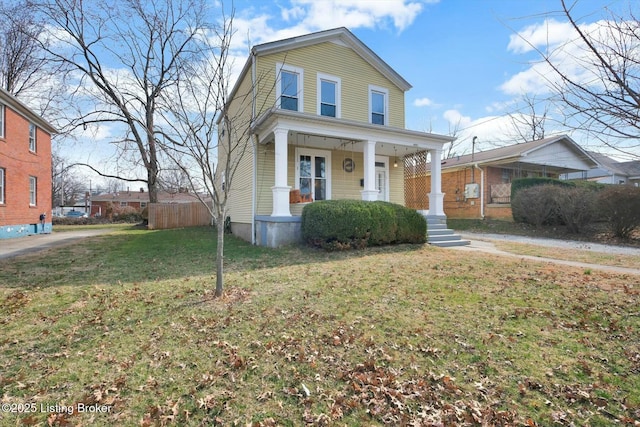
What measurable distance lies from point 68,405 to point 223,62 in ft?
16.0

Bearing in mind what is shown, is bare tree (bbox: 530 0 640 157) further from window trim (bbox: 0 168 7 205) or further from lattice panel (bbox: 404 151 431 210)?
window trim (bbox: 0 168 7 205)

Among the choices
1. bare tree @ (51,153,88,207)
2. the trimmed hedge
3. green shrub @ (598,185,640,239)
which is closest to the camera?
the trimmed hedge

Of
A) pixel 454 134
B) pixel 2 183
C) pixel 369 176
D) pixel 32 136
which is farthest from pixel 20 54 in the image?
pixel 454 134

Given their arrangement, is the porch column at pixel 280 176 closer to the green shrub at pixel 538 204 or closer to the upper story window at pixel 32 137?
the green shrub at pixel 538 204

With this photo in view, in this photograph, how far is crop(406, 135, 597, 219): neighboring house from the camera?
57.3 ft

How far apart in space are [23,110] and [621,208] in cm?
2491

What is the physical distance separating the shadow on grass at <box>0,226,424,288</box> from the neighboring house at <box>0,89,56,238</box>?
620 cm

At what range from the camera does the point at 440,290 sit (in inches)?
204

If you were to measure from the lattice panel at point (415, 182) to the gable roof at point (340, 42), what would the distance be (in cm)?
355

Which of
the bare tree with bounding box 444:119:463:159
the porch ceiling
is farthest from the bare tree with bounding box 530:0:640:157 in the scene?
the bare tree with bounding box 444:119:463:159

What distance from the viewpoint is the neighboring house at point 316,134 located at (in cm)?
982

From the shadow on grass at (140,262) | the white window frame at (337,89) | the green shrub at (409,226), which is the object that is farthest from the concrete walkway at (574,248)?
the white window frame at (337,89)

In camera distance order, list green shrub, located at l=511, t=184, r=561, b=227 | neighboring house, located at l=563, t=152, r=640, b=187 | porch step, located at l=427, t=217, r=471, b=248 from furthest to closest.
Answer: neighboring house, located at l=563, t=152, r=640, b=187, green shrub, located at l=511, t=184, r=561, b=227, porch step, located at l=427, t=217, r=471, b=248

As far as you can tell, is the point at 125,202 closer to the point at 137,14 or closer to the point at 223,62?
the point at 137,14
